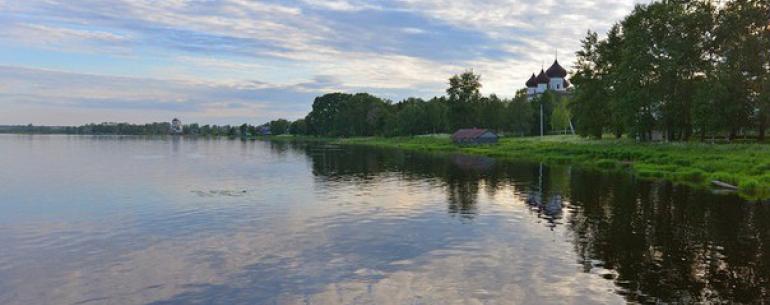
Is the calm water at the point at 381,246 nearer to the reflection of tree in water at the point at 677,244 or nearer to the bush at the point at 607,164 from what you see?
the reflection of tree in water at the point at 677,244

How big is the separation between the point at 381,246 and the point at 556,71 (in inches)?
6972

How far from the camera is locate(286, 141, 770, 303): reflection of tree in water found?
17.1 m

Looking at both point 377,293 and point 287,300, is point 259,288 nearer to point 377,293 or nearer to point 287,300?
point 287,300

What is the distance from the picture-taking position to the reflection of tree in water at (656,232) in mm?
17141

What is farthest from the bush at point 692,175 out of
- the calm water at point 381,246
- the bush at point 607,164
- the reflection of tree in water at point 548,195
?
the bush at point 607,164

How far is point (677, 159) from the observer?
5634cm

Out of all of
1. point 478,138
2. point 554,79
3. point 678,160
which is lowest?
point 678,160

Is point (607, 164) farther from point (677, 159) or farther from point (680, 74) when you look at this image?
point (680, 74)

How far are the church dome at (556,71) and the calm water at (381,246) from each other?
A: 497ft

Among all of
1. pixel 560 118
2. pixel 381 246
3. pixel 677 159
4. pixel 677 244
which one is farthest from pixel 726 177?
pixel 560 118

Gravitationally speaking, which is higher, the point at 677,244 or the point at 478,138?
the point at 478,138

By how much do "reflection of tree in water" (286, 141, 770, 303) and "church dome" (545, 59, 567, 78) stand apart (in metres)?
144

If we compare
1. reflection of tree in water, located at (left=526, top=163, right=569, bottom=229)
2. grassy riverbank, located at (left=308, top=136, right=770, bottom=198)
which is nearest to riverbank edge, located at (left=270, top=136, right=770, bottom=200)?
grassy riverbank, located at (left=308, top=136, right=770, bottom=198)

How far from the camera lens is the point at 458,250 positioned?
22125 mm
